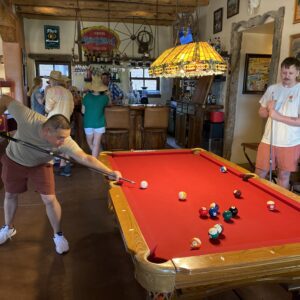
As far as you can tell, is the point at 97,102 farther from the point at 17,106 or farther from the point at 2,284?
the point at 2,284

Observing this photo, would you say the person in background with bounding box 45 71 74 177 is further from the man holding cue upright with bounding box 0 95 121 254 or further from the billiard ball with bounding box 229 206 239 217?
the billiard ball with bounding box 229 206 239 217

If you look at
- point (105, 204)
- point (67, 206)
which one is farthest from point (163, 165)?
point (67, 206)

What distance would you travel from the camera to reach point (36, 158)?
2.38m

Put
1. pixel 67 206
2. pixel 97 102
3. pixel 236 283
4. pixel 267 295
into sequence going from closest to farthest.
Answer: pixel 236 283, pixel 267 295, pixel 67 206, pixel 97 102

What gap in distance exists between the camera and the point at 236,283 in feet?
4.10

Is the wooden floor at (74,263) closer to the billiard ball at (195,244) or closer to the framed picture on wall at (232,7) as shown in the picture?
the billiard ball at (195,244)

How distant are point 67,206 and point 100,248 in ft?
3.34

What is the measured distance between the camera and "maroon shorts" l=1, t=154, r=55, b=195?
2406mm

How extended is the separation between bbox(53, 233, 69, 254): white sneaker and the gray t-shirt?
25.4 inches

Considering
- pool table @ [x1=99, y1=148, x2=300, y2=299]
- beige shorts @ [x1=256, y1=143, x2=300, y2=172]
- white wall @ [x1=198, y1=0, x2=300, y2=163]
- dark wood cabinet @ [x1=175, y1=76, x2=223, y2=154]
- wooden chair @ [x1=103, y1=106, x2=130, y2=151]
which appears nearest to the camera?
pool table @ [x1=99, y1=148, x2=300, y2=299]

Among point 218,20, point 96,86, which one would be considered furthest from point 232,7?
point 96,86

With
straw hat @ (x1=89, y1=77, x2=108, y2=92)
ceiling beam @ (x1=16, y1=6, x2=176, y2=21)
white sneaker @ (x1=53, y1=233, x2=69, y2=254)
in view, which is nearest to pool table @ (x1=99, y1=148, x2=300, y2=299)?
white sneaker @ (x1=53, y1=233, x2=69, y2=254)

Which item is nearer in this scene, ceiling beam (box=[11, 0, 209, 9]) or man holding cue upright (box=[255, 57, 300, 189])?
man holding cue upright (box=[255, 57, 300, 189])

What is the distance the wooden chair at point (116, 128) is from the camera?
533 centimetres
